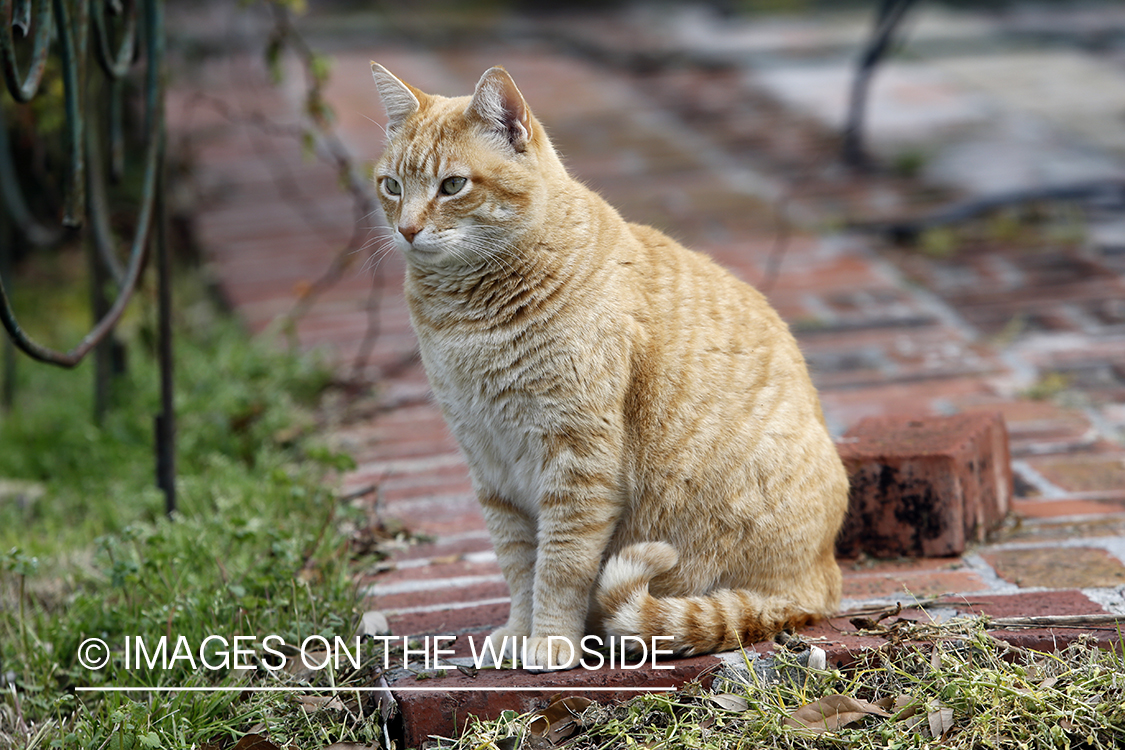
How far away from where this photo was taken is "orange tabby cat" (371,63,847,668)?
192cm

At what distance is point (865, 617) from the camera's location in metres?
2.01

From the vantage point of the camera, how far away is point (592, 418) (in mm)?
1905

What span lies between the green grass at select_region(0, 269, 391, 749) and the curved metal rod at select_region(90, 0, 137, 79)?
104 cm

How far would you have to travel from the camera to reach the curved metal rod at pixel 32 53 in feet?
6.30

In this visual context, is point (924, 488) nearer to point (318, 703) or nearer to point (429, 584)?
point (429, 584)

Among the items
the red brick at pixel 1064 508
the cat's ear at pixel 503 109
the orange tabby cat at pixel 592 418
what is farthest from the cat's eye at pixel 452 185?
the red brick at pixel 1064 508

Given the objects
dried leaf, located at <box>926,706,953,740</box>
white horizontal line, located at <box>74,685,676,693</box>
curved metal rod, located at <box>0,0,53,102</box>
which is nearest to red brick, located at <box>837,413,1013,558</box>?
dried leaf, located at <box>926,706,953,740</box>

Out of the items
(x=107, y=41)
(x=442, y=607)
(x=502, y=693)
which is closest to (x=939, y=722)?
(x=502, y=693)

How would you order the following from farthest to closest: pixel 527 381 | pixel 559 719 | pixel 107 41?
pixel 107 41 < pixel 527 381 < pixel 559 719

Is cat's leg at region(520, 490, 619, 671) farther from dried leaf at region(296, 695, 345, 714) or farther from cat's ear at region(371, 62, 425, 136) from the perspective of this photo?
cat's ear at region(371, 62, 425, 136)

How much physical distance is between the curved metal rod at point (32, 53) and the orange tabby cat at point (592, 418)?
2.26ft

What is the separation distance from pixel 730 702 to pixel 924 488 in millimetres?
702

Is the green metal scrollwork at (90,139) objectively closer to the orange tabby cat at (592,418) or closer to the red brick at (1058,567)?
the orange tabby cat at (592,418)

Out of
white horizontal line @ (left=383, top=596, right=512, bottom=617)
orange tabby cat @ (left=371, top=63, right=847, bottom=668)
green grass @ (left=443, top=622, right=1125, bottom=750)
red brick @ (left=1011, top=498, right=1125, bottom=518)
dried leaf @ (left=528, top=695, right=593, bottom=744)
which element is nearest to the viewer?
green grass @ (left=443, top=622, right=1125, bottom=750)
